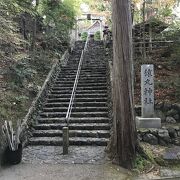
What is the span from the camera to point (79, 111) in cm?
1080

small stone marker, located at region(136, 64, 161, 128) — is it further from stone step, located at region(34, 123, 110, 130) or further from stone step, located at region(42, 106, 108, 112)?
stone step, located at region(42, 106, 108, 112)

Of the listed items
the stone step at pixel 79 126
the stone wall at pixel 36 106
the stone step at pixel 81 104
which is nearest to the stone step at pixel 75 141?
the stone wall at pixel 36 106

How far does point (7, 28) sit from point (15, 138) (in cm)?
332

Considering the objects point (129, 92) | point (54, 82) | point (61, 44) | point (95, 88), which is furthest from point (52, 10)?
point (129, 92)

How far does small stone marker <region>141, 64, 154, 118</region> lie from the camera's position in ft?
30.1

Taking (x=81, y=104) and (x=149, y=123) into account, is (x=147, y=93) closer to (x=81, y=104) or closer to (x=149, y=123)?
(x=149, y=123)

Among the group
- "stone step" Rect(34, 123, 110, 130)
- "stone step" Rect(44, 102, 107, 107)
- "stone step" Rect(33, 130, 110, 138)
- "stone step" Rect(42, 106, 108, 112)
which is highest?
"stone step" Rect(44, 102, 107, 107)

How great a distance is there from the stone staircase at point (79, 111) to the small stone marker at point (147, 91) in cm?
133

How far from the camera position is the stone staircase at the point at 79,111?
9.19m

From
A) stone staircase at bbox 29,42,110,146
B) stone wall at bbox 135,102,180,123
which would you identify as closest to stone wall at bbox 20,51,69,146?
stone staircase at bbox 29,42,110,146

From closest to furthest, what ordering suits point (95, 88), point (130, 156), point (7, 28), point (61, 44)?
1. point (130, 156)
2. point (7, 28)
3. point (95, 88)
4. point (61, 44)

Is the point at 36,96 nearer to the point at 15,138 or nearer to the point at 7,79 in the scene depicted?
the point at 7,79

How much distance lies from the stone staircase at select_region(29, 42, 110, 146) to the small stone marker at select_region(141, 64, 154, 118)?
4.36ft

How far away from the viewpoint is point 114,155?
7.41m
